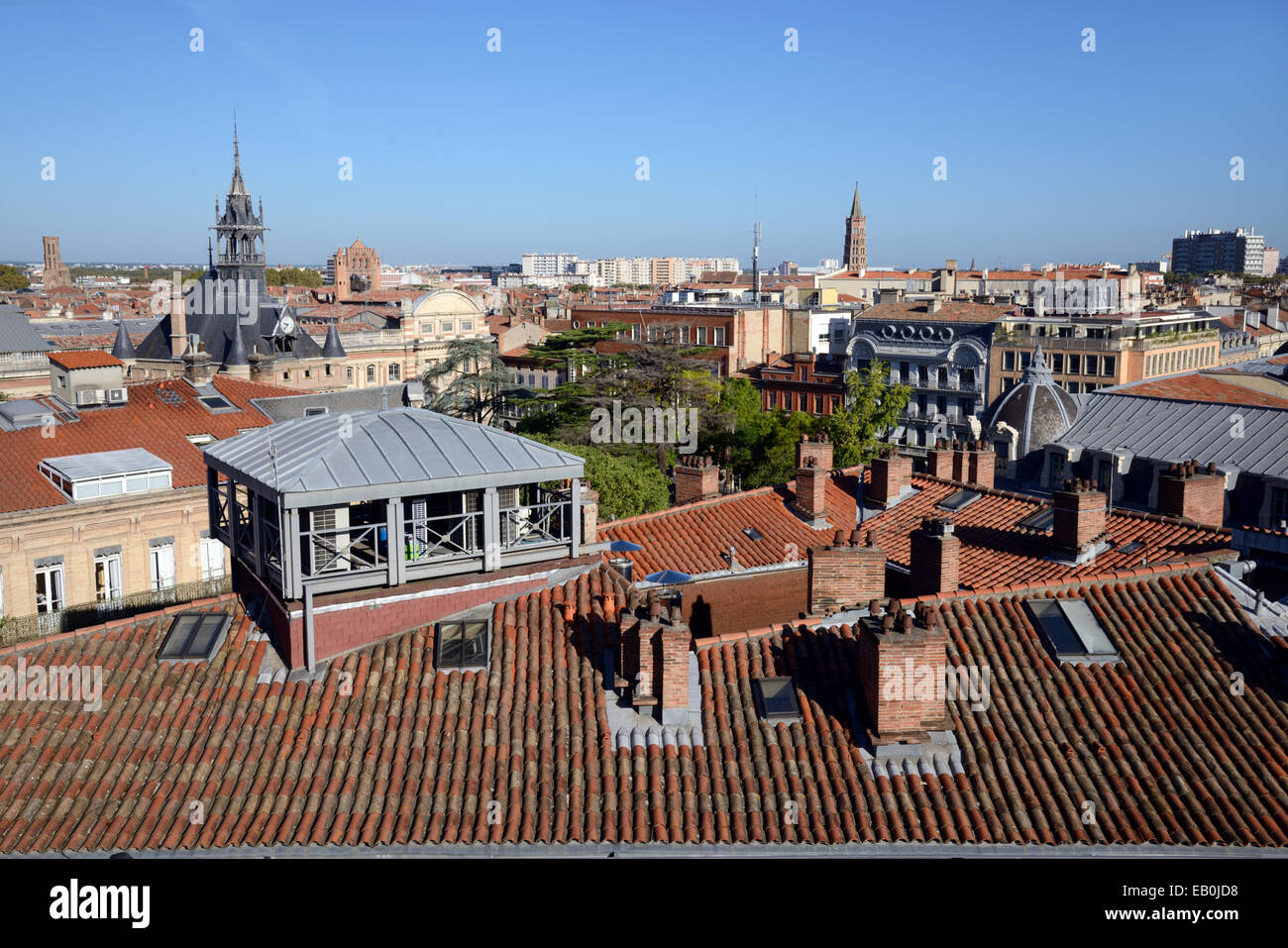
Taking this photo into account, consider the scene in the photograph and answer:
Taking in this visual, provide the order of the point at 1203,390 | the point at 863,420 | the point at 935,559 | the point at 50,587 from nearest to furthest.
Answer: the point at 935,559
the point at 50,587
the point at 1203,390
the point at 863,420

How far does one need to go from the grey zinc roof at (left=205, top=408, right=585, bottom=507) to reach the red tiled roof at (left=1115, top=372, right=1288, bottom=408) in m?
27.2

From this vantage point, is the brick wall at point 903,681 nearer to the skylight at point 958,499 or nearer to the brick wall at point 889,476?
the skylight at point 958,499

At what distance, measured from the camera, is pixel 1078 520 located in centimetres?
1839

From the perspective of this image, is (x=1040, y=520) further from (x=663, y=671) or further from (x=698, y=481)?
(x=663, y=671)

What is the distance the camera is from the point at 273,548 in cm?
1459

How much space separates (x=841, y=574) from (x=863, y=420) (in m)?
42.4

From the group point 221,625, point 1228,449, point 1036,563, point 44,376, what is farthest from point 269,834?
point 44,376

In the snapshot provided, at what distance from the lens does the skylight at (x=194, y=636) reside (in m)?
13.5

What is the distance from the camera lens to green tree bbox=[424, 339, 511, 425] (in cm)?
5500

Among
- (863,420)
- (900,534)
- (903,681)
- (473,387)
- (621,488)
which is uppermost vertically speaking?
(473,387)

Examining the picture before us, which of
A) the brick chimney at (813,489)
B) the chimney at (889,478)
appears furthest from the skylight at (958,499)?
the brick chimney at (813,489)

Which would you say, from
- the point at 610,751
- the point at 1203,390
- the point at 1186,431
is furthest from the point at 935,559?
the point at 1203,390

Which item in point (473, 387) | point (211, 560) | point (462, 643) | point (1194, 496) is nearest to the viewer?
point (462, 643)
